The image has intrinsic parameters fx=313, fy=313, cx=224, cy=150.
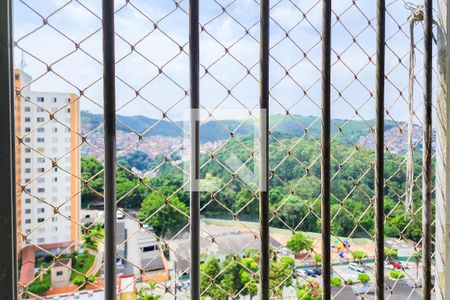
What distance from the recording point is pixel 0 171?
1.85 ft

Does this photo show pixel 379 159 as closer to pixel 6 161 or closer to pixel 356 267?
pixel 356 267

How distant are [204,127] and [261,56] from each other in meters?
0.22

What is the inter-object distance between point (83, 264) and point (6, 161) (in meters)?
0.26

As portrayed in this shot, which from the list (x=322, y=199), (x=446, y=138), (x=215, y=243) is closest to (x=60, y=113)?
(x=215, y=243)

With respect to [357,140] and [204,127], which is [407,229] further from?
[204,127]

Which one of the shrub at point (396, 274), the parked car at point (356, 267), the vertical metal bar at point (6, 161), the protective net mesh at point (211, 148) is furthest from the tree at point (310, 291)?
the vertical metal bar at point (6, 161)

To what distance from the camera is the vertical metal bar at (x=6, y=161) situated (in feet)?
1.84

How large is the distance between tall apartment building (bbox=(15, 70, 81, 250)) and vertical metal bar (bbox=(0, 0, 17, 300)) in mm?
46

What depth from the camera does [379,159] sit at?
2.92 feet

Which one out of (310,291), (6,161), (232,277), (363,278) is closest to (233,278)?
(232,277)

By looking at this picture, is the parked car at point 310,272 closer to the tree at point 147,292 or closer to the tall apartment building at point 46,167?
the tree at point 147,292

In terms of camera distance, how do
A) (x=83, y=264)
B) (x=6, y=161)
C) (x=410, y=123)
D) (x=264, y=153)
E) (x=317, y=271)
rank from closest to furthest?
(x=6, y=161)
(x=83, y=264)
(x=264, y=153)
(x=317, y=271)
(x=410, y=123)

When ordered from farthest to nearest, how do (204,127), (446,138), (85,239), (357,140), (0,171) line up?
(357,140) < (446,138) < (204,127) < (85,239) < (0,171)

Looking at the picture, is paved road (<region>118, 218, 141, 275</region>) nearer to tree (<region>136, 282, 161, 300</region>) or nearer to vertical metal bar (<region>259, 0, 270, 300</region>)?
tree (<region>136, 282, 161, 300</region>)
